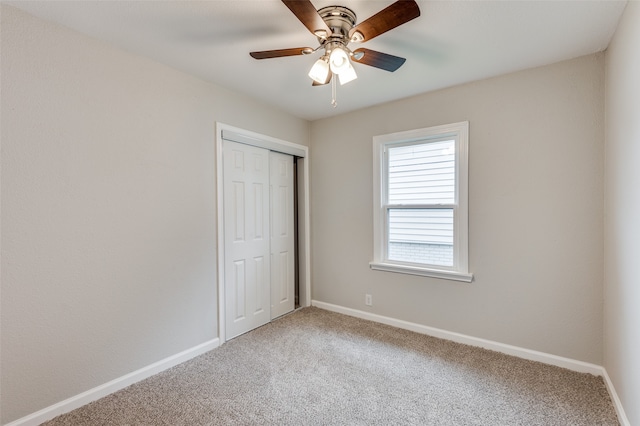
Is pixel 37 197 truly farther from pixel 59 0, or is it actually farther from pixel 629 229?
pixel 629 229

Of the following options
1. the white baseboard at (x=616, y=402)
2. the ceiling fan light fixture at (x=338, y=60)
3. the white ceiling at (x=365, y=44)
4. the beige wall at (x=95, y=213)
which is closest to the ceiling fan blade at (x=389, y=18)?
the ceiling fan light fixture at (x=338, y=60)

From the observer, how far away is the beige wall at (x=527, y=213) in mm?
2219

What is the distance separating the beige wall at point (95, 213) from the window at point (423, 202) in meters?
1.75

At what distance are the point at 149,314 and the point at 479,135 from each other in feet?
10.2

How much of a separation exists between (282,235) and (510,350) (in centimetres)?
247

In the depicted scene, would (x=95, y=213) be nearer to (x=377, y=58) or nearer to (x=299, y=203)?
(x=377, y=58)

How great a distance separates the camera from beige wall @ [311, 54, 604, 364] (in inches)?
87.4

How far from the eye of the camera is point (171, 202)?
7.93 feet

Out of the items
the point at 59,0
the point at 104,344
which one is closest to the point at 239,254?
the point at 104,344

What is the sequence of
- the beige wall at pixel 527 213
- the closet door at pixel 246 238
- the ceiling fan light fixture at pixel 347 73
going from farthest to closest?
the closet door at pixel 246 238 < the beige wall at pixel 527 213 < the ceiling fan light fixture at pixel 347 73

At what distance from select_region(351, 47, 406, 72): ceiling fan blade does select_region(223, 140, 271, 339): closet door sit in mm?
1562

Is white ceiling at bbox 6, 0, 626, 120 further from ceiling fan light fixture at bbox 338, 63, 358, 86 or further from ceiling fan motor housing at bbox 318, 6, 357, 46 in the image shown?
ceiling fan light fixture at bbox 338, 63, 358, 86

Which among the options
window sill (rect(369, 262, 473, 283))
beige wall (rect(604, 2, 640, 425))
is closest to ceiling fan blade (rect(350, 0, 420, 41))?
beige wall (rect(604, 2, 640, 425))

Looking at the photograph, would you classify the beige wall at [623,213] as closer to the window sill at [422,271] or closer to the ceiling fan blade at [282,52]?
the window sill at [422,271]
